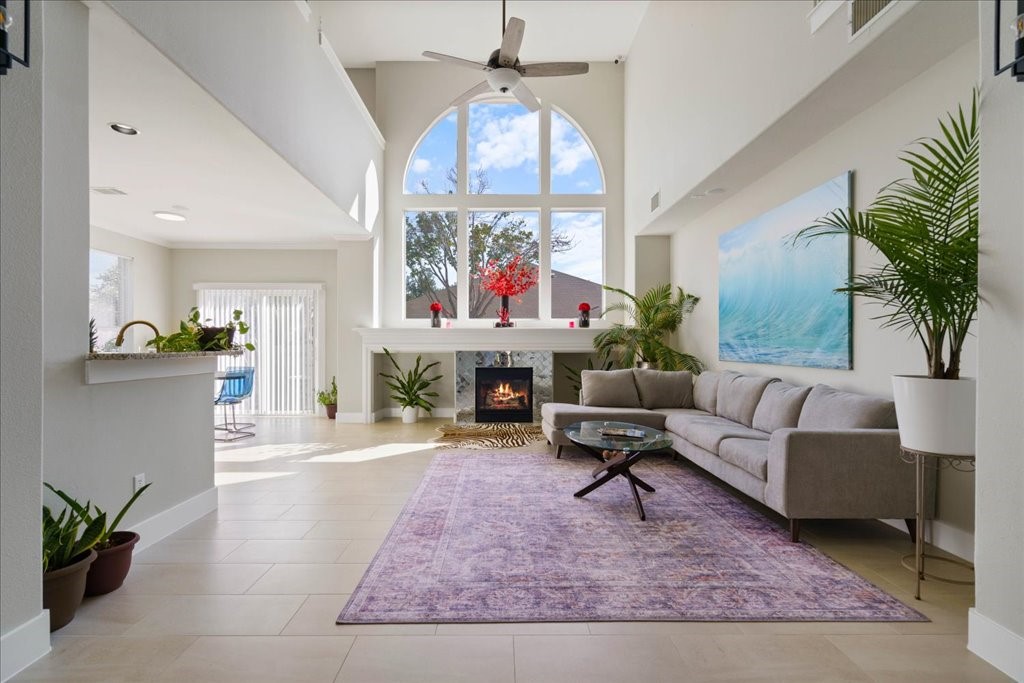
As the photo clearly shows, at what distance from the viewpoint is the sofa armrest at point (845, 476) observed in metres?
2.80

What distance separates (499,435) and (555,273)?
2740mm

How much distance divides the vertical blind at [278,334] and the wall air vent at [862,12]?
6815 millimetres

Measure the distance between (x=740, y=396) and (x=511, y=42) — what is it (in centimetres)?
331

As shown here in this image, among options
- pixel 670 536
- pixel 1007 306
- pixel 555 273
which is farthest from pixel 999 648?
pixel 555 273

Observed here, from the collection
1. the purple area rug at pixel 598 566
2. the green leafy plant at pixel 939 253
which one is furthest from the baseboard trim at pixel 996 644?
the green leafy plant at pixel 939 253

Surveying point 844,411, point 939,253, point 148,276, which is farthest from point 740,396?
point 148,276

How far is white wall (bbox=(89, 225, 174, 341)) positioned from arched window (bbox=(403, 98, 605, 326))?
3409 millimetres

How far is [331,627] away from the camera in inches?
80.2

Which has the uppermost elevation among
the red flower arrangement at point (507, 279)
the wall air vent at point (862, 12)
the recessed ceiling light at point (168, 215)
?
the wall air vent at point (862, 12)

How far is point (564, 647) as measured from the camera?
1.90 metres

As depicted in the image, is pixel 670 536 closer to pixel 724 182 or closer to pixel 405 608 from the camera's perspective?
pixel 405 608

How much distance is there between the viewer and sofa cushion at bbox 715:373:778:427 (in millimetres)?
4297

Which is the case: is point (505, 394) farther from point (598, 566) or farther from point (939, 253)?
point (939, 253)

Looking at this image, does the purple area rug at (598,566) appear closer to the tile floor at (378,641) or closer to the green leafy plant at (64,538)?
the tile floor at (378,641)
